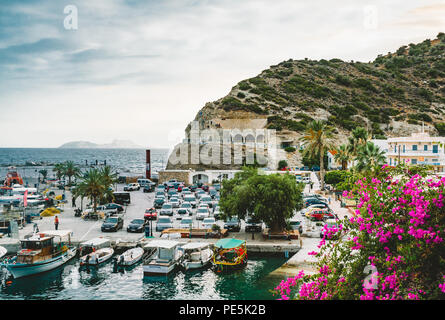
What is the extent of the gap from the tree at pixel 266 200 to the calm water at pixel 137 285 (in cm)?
462

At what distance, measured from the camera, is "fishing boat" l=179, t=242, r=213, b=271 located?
2836cm

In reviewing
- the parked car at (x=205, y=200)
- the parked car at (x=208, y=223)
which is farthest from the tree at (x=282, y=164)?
the parked car at (x=208, y=223)

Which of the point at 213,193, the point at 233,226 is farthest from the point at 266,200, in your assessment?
the point at 213,193

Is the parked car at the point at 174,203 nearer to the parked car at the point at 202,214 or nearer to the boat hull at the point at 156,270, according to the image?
the parked car at the point at 202,214

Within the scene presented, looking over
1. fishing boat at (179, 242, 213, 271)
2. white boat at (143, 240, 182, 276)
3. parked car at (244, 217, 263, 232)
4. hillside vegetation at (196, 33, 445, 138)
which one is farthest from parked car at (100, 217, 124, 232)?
hillside vegetation at (196, 33, 445, 138)

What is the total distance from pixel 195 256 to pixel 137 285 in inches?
204

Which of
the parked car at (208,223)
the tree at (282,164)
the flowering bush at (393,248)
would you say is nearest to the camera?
the flowering bush at (393,248)

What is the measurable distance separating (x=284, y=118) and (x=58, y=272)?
88.5 meters

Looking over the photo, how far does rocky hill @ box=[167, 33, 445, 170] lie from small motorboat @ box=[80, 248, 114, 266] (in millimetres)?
74481

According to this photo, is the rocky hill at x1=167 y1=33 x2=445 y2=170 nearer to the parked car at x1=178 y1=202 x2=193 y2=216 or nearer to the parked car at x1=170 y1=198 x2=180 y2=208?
the parked car at x1=170 y1=198 x2=180 y2=208

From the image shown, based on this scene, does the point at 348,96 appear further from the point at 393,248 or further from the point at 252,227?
the point at 393,248

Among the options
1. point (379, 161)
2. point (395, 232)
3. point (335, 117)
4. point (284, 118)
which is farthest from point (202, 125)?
point (395, 232)

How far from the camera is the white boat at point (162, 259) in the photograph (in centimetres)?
2689

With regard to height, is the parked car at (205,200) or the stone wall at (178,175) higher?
the stone wall at (178,175)
